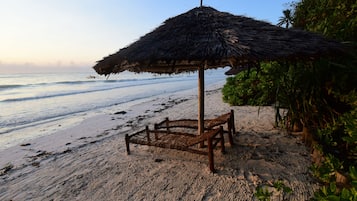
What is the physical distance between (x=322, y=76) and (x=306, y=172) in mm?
1512

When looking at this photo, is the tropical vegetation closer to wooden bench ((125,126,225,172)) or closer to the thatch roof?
the thatch roof

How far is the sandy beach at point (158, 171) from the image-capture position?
11.1 ft

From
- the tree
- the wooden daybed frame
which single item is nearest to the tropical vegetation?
the tree

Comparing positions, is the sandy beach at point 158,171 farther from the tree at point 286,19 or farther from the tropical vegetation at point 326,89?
the tree at point 286,19

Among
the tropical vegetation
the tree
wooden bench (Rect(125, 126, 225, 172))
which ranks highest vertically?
the tree

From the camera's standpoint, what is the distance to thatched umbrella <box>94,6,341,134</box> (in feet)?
10.2

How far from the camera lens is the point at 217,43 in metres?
3.28

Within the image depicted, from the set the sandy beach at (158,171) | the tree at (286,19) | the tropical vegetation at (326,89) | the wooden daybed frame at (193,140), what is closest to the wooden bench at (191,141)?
the wooden daybed frame at (193,140)

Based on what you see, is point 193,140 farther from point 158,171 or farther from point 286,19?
point 286,19

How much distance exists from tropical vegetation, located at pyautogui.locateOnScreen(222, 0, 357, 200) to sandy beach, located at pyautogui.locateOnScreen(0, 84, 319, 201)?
1.43 ft

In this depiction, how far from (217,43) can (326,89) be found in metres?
1.98

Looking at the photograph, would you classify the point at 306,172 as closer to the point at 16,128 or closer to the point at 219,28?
the point at 219,28

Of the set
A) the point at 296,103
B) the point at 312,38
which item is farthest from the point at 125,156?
the point at 312,38

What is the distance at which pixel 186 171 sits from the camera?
391 centimetres
